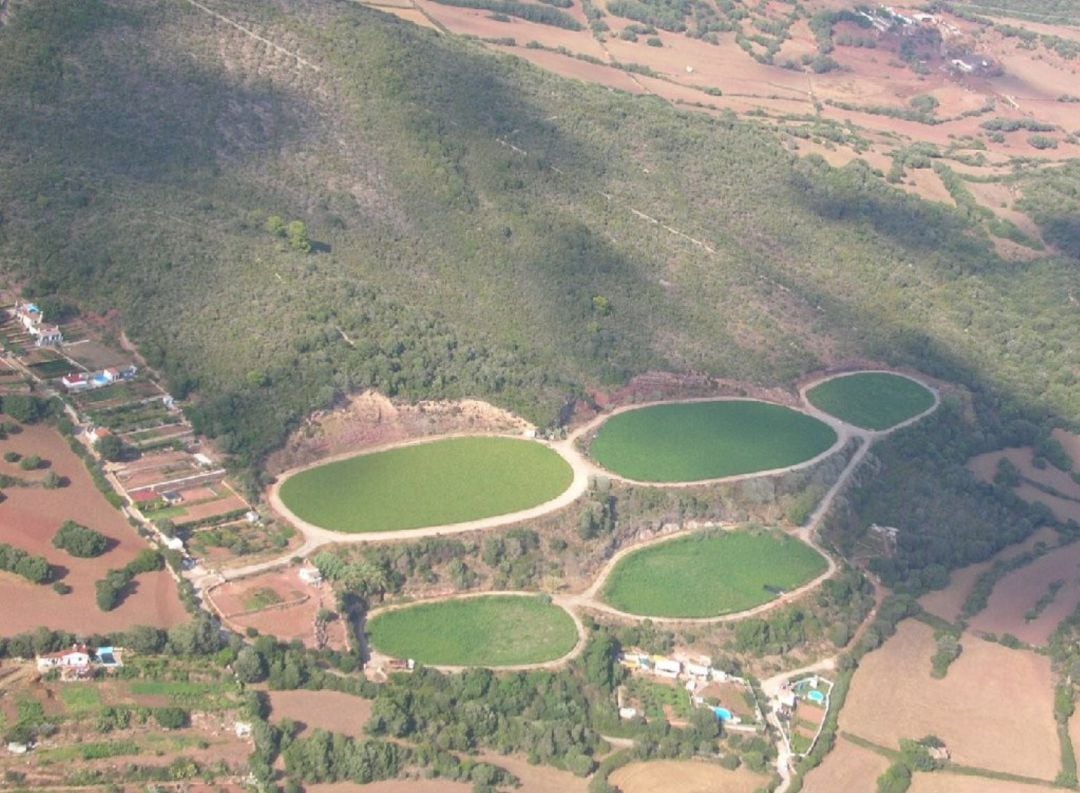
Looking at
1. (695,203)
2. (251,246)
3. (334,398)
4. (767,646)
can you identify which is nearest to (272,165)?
(251,246)

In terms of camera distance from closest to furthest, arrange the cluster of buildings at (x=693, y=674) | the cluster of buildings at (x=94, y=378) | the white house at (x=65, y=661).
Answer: the white house at (x=65, y=661) → the cluster of buildings at (x=693, y=674) → the cluster of buildings at (x=94, y=378)

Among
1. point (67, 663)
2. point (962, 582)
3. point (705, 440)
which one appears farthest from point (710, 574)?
point (67, 663)

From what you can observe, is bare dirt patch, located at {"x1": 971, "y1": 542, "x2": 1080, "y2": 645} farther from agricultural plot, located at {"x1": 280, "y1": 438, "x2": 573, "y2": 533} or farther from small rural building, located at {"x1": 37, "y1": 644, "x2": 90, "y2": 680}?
small rural building, located at {"x1": 37, "y1": 644, "x2": 90, "y2": 680}

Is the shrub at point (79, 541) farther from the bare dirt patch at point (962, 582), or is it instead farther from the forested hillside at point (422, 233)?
the bare dirt patch at point (962, 582)

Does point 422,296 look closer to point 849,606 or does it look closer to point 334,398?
point 334,398

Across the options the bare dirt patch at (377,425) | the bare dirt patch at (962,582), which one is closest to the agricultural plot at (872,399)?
the bare dirt patch at (962,582)
